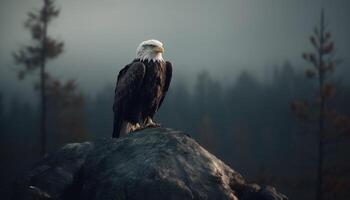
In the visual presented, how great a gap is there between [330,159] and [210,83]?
2691 cm

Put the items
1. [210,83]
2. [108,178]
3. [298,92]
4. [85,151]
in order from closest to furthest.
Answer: [108,178] < [85,151] < [298,92] < [210,83]

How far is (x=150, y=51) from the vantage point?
8.95 m

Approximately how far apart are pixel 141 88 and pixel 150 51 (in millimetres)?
721

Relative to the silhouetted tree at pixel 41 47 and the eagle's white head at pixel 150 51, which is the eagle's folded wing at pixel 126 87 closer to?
the eagle's white head at pixel 150 51

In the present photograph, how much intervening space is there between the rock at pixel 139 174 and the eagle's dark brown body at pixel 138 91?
1.60 metres

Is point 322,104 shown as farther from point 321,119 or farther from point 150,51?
point 150,51

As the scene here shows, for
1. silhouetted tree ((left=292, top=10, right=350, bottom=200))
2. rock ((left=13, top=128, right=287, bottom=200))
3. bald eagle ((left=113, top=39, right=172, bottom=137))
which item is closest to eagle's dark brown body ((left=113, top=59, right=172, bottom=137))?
bald eagle ((left=113, top=39, right=172, bottom=137))

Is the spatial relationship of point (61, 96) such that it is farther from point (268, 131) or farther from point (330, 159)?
point (268, 131)

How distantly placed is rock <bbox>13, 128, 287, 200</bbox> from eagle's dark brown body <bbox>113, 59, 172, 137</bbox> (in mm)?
1598

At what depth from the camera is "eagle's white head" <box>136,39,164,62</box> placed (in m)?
8.91

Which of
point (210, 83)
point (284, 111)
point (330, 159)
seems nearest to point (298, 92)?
point (284, 111)

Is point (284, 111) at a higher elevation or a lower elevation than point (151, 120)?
lower

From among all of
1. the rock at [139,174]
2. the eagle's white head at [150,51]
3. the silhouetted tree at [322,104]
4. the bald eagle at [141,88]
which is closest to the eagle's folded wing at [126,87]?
the bald eagle at [141,88]

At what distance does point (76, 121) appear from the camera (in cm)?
2825
